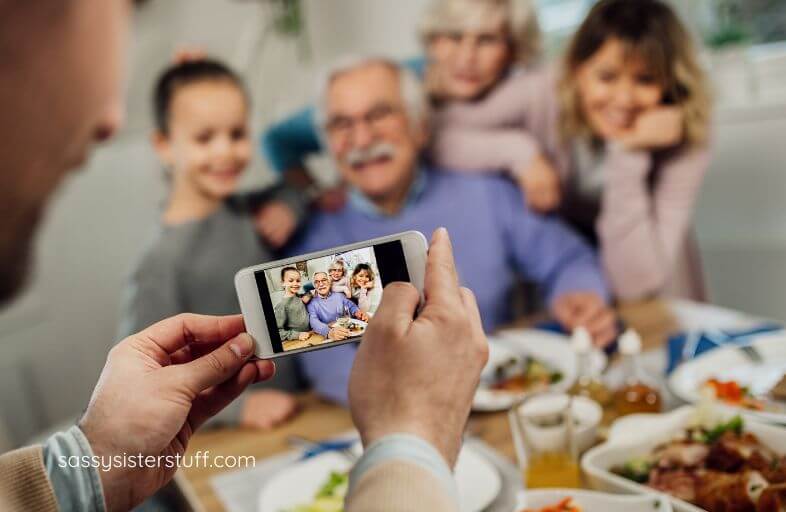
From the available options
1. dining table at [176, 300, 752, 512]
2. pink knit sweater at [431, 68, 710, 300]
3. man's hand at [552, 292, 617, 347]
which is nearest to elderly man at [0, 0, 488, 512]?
dining table at [176, 300, 752, 512]

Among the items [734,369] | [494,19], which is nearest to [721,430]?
[734,369]

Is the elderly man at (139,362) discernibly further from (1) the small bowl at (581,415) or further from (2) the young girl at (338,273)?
(1) the small bowl at (581,415)

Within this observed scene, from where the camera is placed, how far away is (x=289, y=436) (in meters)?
0.87

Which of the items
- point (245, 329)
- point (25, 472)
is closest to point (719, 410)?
point (245, 329)

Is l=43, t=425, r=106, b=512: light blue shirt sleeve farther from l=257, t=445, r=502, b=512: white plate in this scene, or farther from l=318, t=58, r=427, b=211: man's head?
l=318, t=58, r=427, b=211: man's head

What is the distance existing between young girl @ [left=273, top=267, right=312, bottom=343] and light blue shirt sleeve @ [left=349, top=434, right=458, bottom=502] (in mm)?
93

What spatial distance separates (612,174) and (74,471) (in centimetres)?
117

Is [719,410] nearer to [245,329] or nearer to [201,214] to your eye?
[245,329]

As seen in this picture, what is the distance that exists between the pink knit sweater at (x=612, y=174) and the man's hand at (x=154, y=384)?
41.5 inches

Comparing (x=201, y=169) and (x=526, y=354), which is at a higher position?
(x=201, y=169)

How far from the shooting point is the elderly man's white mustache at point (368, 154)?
1312mm

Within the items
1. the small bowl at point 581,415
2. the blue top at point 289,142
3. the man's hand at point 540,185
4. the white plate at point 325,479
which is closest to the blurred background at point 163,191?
the blue top at point 289,142

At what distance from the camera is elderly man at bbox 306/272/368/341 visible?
419mm

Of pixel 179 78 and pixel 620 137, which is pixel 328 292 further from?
pixel 620 137
